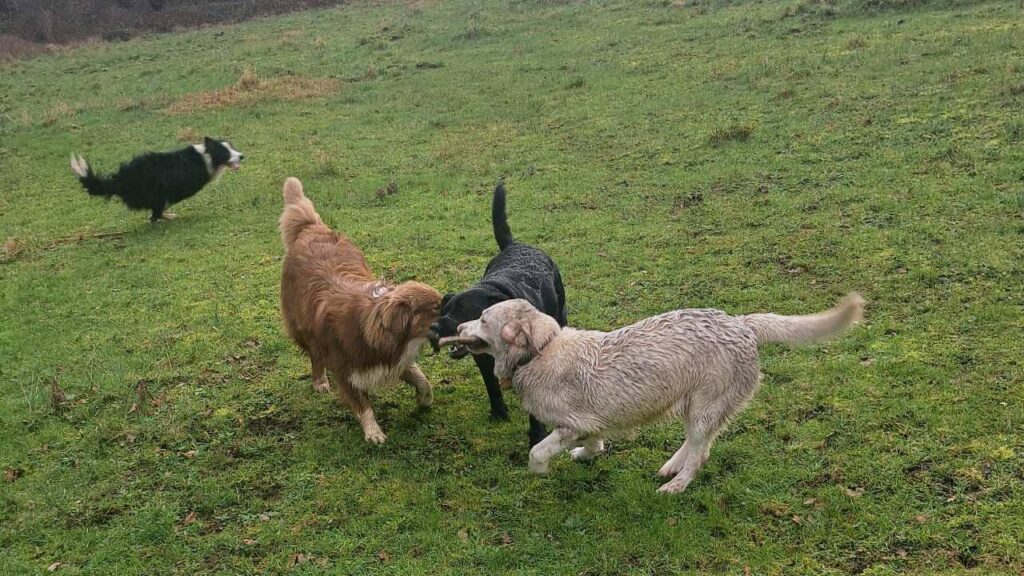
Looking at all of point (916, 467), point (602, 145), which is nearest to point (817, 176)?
point (602, 145)

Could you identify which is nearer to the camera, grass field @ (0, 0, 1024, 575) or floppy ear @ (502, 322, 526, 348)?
grass field @ (0, 0, 1024, 575)

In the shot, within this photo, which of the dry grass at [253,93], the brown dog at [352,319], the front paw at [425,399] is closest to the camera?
the brown dog at [352,319]

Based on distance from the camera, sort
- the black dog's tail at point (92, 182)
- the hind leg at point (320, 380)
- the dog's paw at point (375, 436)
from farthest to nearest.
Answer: the black dog's tail at point (92, 182)
the hind leg at point (320, 380)
the dog's paw at point (375, 436)

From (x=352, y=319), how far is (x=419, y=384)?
0.83 meters

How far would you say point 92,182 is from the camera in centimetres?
1285

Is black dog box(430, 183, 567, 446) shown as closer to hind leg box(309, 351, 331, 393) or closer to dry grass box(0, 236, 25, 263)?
hind leg box(309, 351, 331, 393)

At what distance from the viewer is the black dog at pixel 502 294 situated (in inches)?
210

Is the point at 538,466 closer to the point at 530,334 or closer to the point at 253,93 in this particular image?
the point at 530,334

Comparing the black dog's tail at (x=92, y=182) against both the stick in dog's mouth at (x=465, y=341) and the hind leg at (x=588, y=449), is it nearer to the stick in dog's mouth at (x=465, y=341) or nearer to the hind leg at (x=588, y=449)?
the stick in dog's mouth at (x=465, y=341)

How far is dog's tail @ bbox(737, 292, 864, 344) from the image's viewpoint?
4449mm

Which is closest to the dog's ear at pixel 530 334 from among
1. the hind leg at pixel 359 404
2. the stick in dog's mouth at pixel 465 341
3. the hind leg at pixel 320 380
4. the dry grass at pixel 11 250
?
→ the stick in dog's mouth at pixel 465 341

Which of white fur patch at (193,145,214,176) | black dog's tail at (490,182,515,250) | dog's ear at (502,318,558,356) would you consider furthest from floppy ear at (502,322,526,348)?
white fur patch at (193,145,214,176)

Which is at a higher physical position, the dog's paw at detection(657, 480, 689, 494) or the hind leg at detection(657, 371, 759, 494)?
the hind leg at detection(657, 371, 759, 494)

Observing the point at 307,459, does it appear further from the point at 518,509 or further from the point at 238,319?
the point at 238,319
